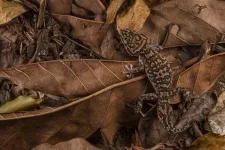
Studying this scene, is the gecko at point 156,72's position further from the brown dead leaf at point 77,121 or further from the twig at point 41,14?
the twig at point 41,14

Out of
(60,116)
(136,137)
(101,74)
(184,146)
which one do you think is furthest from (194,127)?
(60,116)

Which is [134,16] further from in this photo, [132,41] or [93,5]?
[93,5]

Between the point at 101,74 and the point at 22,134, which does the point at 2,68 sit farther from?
the point at 101,74

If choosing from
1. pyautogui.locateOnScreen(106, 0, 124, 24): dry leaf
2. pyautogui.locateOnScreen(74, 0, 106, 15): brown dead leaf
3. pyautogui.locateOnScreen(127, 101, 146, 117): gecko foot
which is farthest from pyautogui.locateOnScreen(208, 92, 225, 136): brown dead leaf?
pyautogui.locateOnScreen(74, 0, 106, 15): brown dead leaf

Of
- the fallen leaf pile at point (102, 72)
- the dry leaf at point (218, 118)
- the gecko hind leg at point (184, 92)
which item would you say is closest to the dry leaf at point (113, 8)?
the fallen leaf pile at point (102, 72)

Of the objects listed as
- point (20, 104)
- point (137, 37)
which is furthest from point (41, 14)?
point (137, 37)
